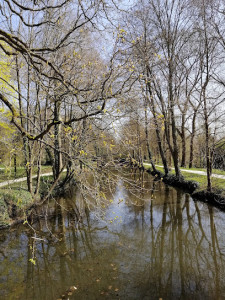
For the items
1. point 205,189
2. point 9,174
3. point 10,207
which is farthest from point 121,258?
point 205,189

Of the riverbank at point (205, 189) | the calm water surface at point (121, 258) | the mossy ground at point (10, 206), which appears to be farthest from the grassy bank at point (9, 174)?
the riverbank at point (205, 189)

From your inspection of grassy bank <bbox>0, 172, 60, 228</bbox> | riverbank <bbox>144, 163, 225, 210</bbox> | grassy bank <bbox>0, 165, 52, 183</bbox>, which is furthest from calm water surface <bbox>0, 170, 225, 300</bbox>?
grassy bank <bbox>0, 165, 52, 183</bbox>

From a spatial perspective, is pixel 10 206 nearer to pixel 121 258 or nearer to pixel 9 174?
pixel 121 258

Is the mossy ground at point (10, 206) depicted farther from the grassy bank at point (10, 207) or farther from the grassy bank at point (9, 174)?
the grassy bank at point (9, 174)

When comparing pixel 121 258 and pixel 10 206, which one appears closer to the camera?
pixel 121 258

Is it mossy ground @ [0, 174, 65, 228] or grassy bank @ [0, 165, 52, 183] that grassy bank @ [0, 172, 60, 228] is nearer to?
mossy ground @ [0, 174, 65, 228]

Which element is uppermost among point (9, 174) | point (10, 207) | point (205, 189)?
point (9, 174)

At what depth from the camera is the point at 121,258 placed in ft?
18.0

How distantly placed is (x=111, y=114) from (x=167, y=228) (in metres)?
5.52

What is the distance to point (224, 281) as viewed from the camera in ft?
14.5

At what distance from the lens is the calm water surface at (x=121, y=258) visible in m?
4.31

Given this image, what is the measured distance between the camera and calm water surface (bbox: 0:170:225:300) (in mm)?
4309

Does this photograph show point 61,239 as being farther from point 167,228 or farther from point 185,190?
point 185,190

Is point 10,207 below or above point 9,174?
below
